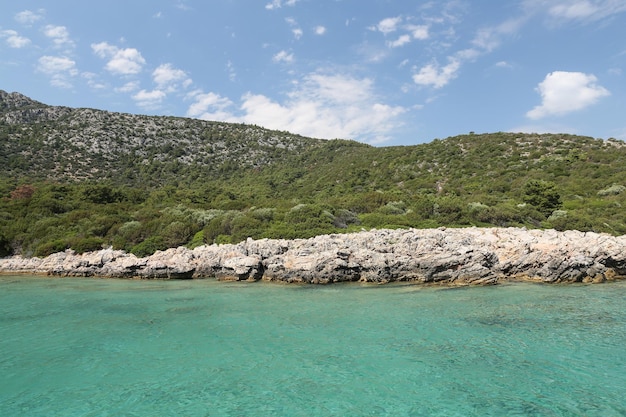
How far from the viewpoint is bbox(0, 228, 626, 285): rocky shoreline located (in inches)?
696

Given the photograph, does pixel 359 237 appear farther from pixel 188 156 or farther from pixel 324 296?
pixel 188 156

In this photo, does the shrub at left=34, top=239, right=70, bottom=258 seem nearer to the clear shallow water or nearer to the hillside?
the hillside

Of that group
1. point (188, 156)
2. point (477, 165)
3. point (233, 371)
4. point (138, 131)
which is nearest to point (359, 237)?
point (233, 371)

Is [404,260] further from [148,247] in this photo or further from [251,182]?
[251,182]

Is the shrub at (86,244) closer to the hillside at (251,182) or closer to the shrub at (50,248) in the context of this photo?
the hillside at (251,182)

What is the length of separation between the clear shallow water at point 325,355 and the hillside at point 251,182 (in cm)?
1204

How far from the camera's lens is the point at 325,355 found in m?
9.25

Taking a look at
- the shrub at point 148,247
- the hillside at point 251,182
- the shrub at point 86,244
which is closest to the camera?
the shrub at point 148,247

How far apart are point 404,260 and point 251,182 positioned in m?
50.2

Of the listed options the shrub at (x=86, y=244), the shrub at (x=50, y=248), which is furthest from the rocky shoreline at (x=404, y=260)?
the shrub at (x=50, y=248)

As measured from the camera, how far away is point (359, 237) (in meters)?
21.8

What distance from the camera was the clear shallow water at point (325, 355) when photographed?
22.8 ft

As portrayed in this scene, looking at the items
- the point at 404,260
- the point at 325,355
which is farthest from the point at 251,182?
the point at 325,355

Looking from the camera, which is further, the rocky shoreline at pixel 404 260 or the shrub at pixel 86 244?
the shrub at pixel 86 244
